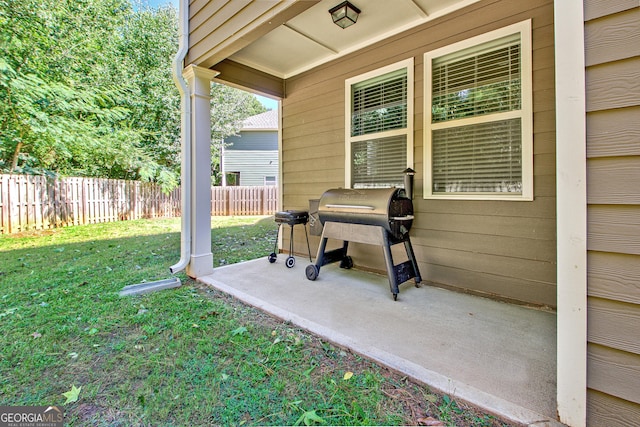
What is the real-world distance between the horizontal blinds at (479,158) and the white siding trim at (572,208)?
159 cm

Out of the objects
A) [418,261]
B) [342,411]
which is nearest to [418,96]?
[418,261]

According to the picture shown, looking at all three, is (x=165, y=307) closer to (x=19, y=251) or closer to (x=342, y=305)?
(x=342, y=305)

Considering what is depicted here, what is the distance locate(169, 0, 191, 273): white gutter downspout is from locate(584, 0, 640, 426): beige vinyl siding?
345 cm

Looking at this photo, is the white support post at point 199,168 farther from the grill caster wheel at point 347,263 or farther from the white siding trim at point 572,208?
the white siding trim at point 572,208

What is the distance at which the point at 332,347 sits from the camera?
1.93m

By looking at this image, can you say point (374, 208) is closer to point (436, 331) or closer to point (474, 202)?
point (474, 202)

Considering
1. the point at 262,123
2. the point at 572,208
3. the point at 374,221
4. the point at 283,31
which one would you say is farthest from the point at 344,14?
the point at 262,123

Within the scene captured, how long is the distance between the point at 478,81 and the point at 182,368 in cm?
341

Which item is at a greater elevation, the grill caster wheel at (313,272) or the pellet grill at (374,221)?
the pellet grill at (374,221)

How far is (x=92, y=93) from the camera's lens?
8.13 m

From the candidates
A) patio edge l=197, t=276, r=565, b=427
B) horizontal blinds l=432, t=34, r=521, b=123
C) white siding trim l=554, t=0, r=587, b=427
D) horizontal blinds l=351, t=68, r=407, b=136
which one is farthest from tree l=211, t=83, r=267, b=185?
white siding trim l=554, t=0, r=587, b=427

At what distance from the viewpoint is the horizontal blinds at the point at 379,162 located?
3.34m

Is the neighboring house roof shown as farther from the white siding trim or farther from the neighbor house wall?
the white siding trim

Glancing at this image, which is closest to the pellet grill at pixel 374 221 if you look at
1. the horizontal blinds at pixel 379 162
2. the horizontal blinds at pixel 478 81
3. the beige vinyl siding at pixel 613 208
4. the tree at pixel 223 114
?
the horizontal blinds at pixel 379 162
